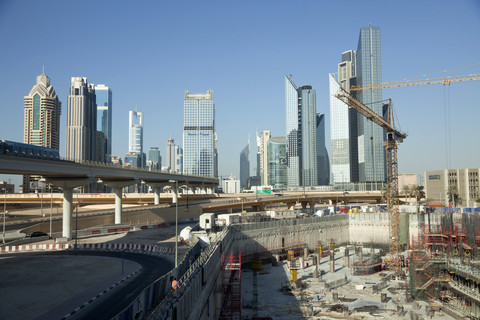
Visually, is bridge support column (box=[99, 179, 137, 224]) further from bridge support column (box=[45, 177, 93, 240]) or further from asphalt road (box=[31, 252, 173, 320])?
asphalt road (box=[31, 252, 173, 320])

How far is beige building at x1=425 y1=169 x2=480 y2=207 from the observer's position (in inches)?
4793

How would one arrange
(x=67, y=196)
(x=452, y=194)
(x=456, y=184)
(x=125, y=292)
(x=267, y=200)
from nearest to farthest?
(x=125, y=292) < (x=67, y=196) < (x=452, y=194) < (x=267, y=200) < (x=456, y=184)

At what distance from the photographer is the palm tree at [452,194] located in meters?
116

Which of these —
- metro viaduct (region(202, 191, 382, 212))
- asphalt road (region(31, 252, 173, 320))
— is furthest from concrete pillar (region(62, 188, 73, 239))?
metro viaduct (region(202, 191, 382, 212))

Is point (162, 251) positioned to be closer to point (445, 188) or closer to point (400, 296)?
point (400, 296)

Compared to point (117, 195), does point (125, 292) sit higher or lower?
lower

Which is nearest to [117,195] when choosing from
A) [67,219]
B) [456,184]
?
[67,219]

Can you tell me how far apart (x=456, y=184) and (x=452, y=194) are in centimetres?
991

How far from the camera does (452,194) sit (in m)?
117

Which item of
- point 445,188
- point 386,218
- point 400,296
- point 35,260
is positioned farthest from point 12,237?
point 445,188

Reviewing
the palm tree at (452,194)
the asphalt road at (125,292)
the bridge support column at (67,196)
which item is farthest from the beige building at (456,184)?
the bridge support column at (67,196)

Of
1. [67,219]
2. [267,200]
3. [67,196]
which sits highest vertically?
[67,196]

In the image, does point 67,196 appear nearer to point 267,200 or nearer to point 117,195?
point 117,195

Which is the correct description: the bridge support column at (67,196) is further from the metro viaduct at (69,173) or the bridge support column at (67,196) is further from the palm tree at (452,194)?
the palm tree at (452,194)
